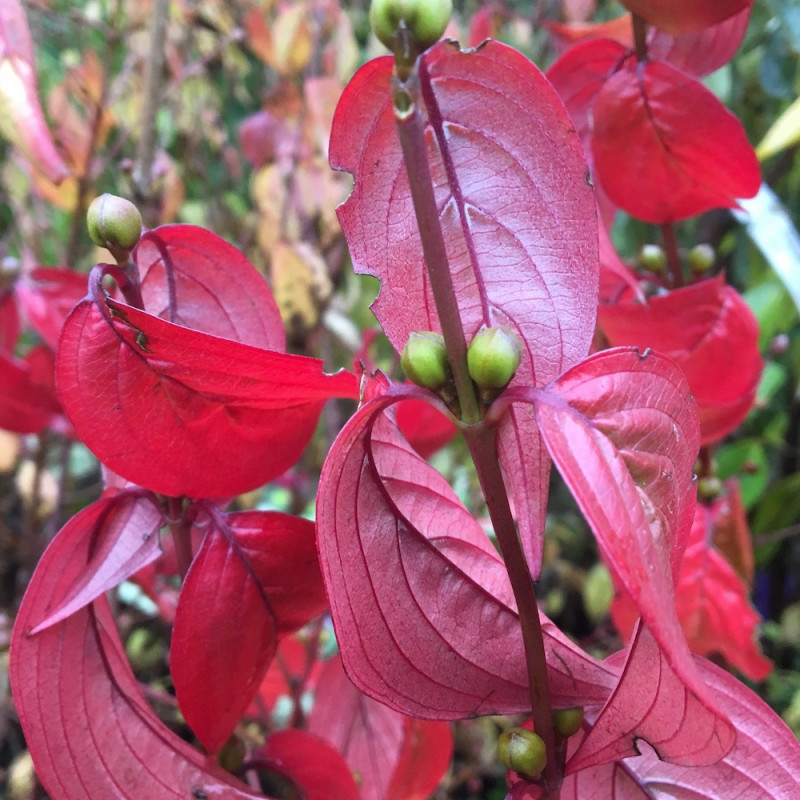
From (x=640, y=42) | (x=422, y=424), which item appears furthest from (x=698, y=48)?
(x=422, y=424)

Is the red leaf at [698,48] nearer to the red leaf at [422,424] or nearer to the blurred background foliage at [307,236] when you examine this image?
the red leaf at [422,424]

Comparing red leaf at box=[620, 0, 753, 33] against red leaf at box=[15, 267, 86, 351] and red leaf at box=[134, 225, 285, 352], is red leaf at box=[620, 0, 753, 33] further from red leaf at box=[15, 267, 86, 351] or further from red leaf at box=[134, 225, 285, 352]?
red leaf at box=[15, 267, 86, 351]

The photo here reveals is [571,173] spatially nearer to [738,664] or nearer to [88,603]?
[88,603]

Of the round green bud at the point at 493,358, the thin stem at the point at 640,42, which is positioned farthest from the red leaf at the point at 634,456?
the thin stem at the point at 640,42

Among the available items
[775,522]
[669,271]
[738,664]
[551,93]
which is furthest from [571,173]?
[775,522]

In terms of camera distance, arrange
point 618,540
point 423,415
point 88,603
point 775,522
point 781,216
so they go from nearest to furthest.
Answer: point 618,540, point 88,603, point 423,415, point 781,216, point 775,522

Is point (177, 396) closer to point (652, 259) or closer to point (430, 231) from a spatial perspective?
point (430, 231)
